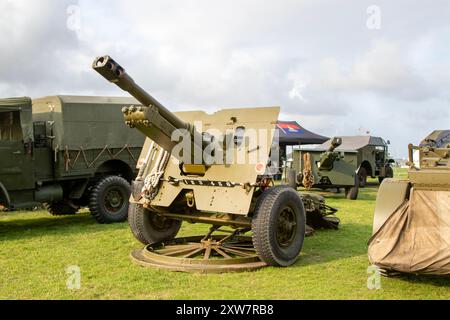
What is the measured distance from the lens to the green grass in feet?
16.7

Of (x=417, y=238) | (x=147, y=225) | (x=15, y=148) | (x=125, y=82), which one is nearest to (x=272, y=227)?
(x=417, y=238)

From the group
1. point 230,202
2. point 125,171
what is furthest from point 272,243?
point 125,171

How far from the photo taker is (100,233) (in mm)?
8906

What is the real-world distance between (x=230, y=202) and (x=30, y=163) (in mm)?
4593

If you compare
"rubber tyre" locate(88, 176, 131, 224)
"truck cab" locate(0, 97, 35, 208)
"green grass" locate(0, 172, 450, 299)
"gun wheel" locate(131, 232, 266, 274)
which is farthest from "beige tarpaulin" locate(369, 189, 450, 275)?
"truck cab" locate(0, 97, 35, 208)

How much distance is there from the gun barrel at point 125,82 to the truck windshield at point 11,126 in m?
4.06

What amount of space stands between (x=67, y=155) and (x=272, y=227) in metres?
5.16

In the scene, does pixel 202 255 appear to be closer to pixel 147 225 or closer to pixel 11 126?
pixel 147 225

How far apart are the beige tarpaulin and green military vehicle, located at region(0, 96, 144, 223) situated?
6231 millimetres

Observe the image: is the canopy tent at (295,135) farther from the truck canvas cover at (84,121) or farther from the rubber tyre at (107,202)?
the rubber tyre at (107,202)

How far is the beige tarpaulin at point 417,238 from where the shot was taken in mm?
4734

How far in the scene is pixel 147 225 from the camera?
7.23 m

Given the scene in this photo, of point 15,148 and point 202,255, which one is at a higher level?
point 15,148

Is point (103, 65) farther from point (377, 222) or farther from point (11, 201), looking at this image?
point (11, 201)
